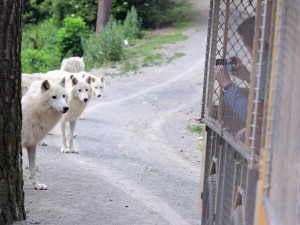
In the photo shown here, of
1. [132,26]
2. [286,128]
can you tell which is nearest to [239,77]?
[286,128]

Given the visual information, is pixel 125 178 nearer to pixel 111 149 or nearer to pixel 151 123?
pixel 111 149

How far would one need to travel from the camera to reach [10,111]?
4777mm

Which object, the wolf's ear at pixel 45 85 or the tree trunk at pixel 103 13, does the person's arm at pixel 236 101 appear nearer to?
the wolf's ear at pixel 45 85

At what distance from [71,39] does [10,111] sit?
1904cm

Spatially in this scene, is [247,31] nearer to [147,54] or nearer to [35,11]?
[147,54]

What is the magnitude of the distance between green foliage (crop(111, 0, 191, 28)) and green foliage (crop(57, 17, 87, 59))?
5.09m

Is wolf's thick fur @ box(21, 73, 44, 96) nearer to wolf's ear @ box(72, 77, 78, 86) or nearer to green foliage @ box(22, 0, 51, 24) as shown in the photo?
wolf's ear @ box(72, 77, 78, 86)

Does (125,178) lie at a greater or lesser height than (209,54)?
lesser


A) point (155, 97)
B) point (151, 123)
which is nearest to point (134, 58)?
point (155, 97)

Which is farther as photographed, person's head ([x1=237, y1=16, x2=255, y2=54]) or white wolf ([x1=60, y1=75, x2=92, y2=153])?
white wolf ([x1=60, y1=75, x2=92, y2=153])

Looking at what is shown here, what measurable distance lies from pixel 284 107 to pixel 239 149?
85cm

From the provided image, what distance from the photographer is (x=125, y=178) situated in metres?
7.42

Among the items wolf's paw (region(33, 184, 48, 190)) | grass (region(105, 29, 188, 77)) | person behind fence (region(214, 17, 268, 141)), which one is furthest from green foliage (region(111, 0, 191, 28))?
person behind fence (region(214, 17, 268, 141))

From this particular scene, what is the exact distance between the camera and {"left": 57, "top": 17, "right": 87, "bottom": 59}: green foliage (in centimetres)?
2330
